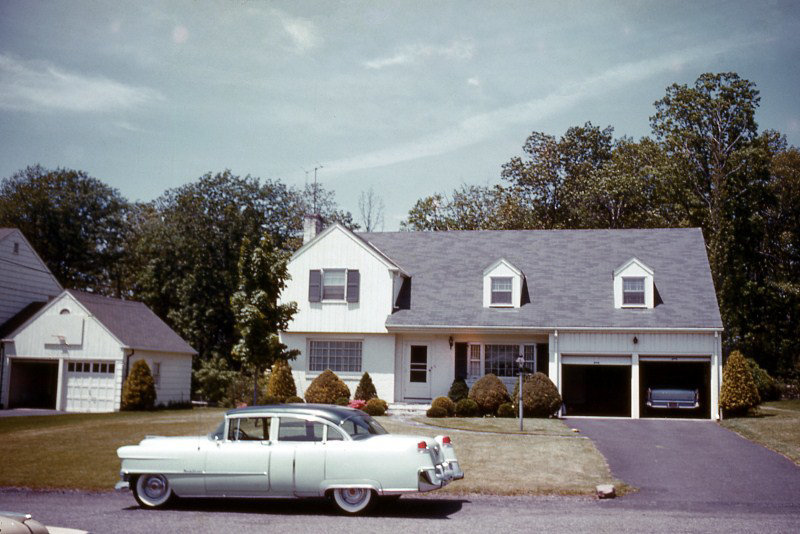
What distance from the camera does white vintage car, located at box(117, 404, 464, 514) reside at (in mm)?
11938

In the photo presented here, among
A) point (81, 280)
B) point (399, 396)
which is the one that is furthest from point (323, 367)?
point (81, 280)

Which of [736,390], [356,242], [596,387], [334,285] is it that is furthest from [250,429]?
[596,387]

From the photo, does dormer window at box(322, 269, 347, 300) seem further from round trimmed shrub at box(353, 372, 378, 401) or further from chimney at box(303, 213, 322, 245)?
chimney at box(303, 213, 322, 245)

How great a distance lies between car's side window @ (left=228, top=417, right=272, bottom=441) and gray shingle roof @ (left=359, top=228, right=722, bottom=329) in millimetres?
18249

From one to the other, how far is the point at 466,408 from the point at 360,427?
48.9 ft

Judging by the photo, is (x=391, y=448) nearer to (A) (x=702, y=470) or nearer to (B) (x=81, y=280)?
(A) (x=702, y=470)

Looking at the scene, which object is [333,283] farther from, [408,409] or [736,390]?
[736,390]

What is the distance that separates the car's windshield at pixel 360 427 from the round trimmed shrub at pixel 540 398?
14.2 meters

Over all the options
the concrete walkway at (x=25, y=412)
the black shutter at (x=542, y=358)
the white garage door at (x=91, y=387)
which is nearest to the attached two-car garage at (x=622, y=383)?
the black shutter at (x=542, y=358)

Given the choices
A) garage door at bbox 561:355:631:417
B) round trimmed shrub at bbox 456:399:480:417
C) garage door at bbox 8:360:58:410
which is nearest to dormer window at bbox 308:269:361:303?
round trimmed shrub at bbox 456:399:480:417

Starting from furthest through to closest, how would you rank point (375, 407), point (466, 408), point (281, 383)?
1. point (281, 383)
2. point (375, 407)
3. point (466, 408)

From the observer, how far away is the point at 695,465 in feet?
56.9

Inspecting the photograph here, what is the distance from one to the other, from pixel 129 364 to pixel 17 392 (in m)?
5.51

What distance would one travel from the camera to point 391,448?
12.0m
